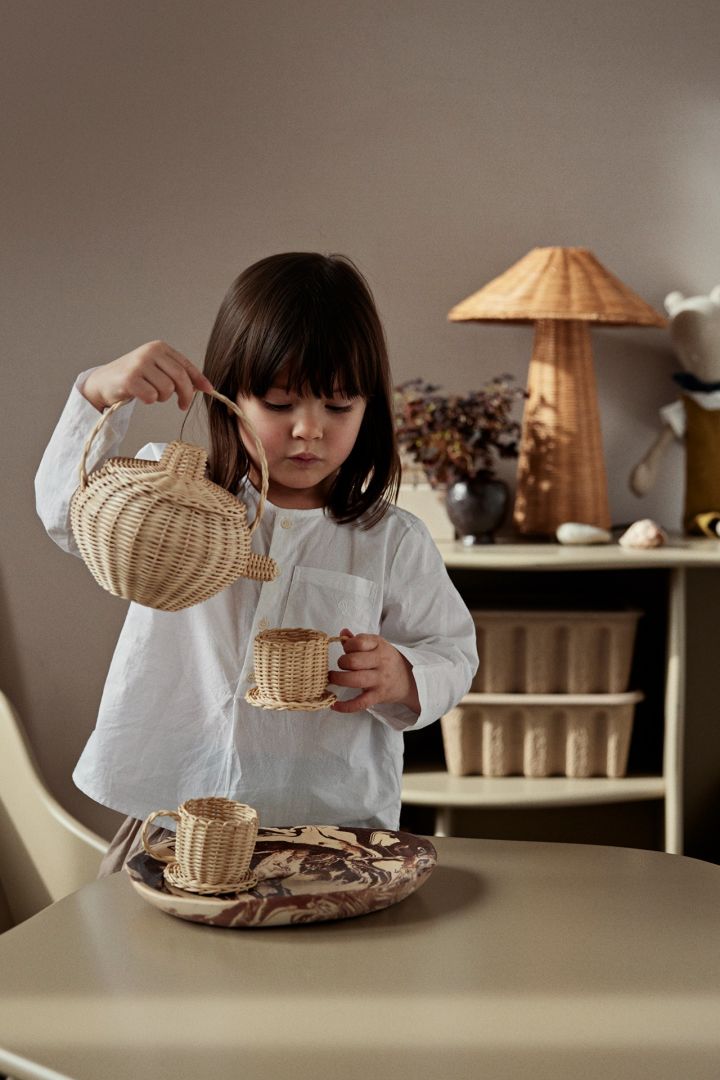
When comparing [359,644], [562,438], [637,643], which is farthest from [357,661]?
[637,643]

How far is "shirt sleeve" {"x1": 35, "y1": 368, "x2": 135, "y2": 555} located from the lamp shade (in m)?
1.09

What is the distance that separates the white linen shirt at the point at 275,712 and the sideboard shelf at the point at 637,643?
0.70 meters

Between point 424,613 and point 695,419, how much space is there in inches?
46.5

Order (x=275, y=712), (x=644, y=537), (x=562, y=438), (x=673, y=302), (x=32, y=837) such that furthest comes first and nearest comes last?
(x=673, y=302) < (x=562, y=438) < (x=644, y=537) < (x=32, y=837) < (x=275, y=712)

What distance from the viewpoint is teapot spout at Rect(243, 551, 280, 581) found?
3.11ft

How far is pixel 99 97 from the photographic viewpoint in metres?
2.23

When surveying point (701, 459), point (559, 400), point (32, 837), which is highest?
point (559, 400)

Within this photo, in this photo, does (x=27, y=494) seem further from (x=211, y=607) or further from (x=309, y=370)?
(x=309, y=370)

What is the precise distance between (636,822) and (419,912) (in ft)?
4.52

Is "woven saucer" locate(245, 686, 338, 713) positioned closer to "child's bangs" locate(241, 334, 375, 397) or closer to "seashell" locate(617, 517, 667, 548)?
"child's bangs" locate(241, 334, 375, 397)

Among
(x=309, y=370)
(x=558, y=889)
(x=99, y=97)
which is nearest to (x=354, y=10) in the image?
(x=99, y=97)

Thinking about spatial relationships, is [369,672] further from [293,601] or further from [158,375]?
[158,375]

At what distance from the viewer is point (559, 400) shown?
2.11m

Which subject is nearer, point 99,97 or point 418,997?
point 418,997
